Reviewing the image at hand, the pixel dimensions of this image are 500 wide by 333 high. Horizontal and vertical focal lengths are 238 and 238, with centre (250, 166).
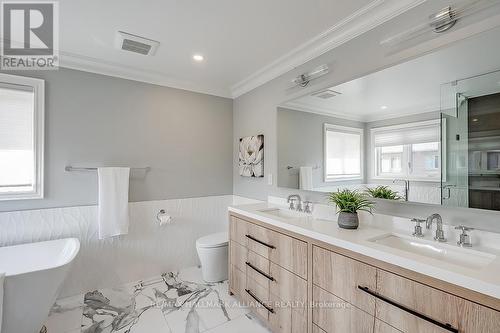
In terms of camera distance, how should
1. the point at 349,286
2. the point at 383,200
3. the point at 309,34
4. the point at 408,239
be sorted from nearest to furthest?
the point at 349,286 < the point at 408,239 < the point at 383,200 < the point at 309,34

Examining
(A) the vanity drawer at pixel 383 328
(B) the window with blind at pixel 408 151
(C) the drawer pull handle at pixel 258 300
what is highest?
(B) the window with blind at pixel 408 151

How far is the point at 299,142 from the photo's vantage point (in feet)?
7.68

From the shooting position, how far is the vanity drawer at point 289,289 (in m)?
1.59

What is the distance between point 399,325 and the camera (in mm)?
1100

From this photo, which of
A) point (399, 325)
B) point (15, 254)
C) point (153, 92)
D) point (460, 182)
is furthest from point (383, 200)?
point (15, 254)

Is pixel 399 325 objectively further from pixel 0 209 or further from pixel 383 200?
pixel 0 209

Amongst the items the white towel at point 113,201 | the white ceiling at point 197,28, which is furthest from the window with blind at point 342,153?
the white towel at point 113,201

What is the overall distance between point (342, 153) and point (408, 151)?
1.64ft

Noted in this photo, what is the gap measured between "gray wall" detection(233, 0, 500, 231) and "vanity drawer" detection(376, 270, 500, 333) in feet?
1.85

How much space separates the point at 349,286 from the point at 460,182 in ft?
2.81

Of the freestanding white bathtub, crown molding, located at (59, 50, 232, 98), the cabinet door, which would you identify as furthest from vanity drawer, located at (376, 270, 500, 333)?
crown molding, located at (59, 50, 232, 98)

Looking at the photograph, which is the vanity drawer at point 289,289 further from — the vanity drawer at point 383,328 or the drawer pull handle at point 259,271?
the vanity drawer at point 383,328

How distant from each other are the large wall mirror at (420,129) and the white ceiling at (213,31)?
0.42 meters

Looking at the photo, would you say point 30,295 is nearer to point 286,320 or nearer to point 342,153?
point 286,320
